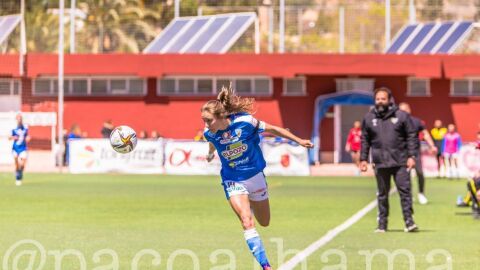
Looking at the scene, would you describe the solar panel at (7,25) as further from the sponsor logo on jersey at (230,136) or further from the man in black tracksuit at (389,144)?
the sponsor logo on jersey at (230,136)

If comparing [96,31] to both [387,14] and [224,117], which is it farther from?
[224,117]

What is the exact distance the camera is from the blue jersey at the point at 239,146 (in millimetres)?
12594

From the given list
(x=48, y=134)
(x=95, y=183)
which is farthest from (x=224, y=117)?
(x=48, y=134)

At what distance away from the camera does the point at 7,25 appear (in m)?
57.4

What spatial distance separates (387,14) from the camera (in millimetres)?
55406

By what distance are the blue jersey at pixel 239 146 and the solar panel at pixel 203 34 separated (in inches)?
1644

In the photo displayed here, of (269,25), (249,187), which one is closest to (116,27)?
(269,25)

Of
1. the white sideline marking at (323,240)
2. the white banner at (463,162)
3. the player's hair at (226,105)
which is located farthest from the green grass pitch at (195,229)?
the white banner at (463,162)

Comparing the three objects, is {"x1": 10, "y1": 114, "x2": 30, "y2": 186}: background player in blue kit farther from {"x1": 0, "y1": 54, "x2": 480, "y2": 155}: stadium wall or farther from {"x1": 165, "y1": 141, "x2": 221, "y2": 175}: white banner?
{"x1": 0, "y1": 54, "x2": 480, "y2": 155}: stadium wall

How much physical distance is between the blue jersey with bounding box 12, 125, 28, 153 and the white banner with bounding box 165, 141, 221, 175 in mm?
9156

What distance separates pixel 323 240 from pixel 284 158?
25590mm

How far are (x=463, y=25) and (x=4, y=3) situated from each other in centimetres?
2385

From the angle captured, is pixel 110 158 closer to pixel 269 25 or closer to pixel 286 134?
pixel 269 25

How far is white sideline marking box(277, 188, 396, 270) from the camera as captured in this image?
44.7ft
